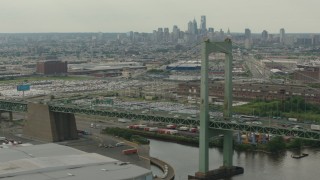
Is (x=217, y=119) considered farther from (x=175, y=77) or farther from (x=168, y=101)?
(x=175, y=77)

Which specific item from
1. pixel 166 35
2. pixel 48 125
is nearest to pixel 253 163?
pixel 48 125

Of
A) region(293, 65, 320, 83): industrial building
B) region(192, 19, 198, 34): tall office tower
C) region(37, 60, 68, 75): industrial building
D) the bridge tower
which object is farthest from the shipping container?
region(192, 19, 198, 34): tall office tower

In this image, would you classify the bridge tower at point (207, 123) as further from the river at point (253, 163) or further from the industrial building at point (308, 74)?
the industrial building at point (308, 74)

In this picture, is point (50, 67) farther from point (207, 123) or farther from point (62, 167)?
point (62, 167)

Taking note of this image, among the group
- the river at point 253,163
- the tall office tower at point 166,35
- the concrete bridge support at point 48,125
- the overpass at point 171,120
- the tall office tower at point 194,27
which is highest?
the tall office tower at point 194,27

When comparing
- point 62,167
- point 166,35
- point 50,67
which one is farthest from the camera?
point 166,35

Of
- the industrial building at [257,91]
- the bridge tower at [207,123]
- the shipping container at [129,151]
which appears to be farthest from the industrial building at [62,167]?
the industrial building at [257,91]
